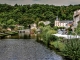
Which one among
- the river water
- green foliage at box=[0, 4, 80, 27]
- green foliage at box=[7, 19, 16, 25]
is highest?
green foliage at box=[0, 4, 80, 27]

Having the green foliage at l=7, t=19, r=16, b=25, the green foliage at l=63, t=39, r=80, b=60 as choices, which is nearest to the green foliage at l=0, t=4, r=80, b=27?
the green foliage at l=7, t=19, r=16, b=25

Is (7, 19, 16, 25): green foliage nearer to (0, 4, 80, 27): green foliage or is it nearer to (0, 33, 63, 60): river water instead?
(0, 4, 80, 27): green foliage

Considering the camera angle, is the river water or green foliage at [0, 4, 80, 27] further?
green foliage at [0, 4, 80, 27]

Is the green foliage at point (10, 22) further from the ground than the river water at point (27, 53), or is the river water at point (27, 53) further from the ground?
the green foliage at point (10, 22)

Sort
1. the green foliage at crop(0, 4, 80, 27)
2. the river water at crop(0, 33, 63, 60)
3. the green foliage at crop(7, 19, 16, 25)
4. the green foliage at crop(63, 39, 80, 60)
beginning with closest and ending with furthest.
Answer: the green foliage at crop(63, 39, 80, 60), the river water at crop(0, 33, 63, 60), the green foliage at crop(7, 19, 16, 25), the green foliage at crop(0, 4, 80, 27)

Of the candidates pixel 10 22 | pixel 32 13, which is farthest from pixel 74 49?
pixel 32 13

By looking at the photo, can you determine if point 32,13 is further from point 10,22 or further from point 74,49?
point 74,49

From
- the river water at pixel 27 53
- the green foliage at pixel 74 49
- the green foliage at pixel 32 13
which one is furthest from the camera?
the green foliage at pixel 32 13

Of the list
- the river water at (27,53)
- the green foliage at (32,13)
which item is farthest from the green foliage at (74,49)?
the green foliage at (32,13)

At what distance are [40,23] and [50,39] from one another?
95.6 m

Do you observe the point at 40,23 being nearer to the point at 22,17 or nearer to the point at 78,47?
the point at 22,17

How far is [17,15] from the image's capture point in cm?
16762

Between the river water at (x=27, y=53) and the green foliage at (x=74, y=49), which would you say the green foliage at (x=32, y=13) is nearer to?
the river water at (x=27, y=53)

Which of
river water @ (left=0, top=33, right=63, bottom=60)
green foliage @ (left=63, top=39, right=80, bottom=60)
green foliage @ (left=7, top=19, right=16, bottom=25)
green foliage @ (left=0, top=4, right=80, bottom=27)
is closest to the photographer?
green foliage @ (left=63, top=39, right=80, bottom=60)
